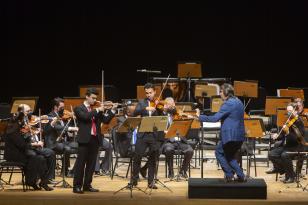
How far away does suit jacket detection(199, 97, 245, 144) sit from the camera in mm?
7961

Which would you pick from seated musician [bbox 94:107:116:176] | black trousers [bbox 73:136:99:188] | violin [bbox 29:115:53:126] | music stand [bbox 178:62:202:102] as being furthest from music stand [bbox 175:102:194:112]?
music stand [bbox 178:62:202:102]

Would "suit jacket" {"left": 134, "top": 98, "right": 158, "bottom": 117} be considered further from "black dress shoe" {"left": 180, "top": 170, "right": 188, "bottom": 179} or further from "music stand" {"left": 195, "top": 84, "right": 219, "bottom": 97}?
"music stand" {"left": 195, "top": 84, "right": 219, "bottom": 97}

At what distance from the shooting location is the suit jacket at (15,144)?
838 cm

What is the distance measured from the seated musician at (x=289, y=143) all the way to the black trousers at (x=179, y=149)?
1.27m

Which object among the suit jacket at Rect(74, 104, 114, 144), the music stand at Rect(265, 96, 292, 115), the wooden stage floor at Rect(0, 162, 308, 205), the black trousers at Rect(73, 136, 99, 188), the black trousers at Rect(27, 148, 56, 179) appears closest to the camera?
the wooden stage floor at Rect(0, 162, 308, 205)

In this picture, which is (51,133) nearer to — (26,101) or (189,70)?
(26,101)

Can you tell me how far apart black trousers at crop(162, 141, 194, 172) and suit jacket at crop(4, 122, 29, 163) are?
7.40 ft

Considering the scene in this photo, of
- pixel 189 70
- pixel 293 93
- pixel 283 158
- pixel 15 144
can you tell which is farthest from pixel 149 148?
pixel 189 70

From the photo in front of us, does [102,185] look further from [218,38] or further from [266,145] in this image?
[218,38]

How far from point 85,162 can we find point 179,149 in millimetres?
1775

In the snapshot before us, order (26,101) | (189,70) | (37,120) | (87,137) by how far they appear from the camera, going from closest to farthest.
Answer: (87,137)
(37,120)
(26,101)
(189,70)

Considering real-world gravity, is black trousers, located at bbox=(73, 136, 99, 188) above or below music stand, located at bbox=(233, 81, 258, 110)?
below

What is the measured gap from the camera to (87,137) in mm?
8273

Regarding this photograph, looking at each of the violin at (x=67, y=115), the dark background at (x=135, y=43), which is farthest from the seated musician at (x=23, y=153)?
the dark background at (x=135, y=43)
